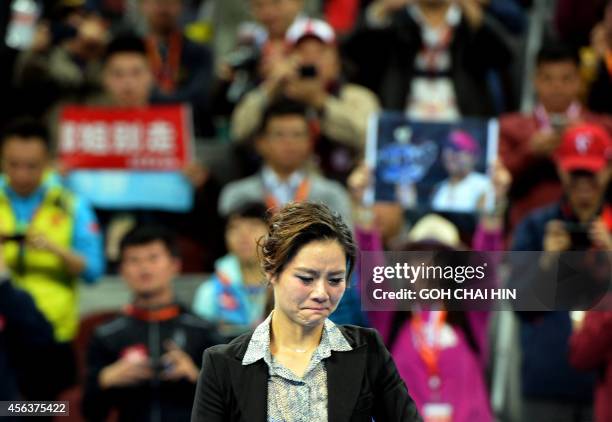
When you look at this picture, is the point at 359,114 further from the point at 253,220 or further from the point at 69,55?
the point at 69,55

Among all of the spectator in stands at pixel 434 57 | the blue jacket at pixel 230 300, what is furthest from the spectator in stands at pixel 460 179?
the spectator in stands at pixel 434 57

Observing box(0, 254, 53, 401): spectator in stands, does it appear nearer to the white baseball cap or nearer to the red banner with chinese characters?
the red banner with chinese characters

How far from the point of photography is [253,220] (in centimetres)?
690

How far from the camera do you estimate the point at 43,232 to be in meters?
7.09

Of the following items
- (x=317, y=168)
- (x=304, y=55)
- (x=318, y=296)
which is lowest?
(x=318, y=296)

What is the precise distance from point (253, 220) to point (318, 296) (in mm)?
3747

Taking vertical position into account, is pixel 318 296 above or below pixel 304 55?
below

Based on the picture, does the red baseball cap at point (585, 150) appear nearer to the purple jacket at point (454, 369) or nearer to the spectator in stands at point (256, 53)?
the purple jacket at point (454, 369)

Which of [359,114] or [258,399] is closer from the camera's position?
[258,399]

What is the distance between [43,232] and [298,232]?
13.5 ft

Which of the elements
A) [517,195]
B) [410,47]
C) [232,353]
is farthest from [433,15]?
[232,353]

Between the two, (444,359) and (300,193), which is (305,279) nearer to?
(444,359)
